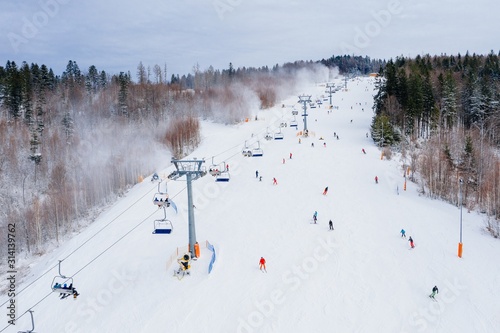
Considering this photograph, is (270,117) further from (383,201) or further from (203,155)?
A: (383,201)

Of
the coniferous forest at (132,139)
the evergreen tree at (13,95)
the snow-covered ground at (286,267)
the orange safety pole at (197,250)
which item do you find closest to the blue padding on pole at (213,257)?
the snow-covered ground at (286,267)

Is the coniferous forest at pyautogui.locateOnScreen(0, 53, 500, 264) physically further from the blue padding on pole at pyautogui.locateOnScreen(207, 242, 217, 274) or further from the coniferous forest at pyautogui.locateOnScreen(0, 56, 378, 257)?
the blue padding on pole at pyautogui.locateOnScreen(207, 242, 217, 274)

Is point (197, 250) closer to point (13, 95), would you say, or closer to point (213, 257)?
point (213, 257)

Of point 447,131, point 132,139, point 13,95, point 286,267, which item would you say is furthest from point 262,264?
point 13,95

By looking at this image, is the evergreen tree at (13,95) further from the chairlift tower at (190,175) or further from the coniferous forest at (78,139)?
the chairlift tower at (190,175)

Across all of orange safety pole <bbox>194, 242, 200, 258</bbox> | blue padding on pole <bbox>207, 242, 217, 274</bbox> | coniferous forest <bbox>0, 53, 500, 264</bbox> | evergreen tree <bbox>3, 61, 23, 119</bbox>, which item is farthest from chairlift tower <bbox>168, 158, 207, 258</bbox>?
evergreen tree <bbox>3, 61, 23, 119</bbox>

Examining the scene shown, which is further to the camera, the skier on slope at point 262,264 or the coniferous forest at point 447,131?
the coniferous forest at point 447,131

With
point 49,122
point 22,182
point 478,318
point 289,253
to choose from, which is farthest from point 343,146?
point 49,122
